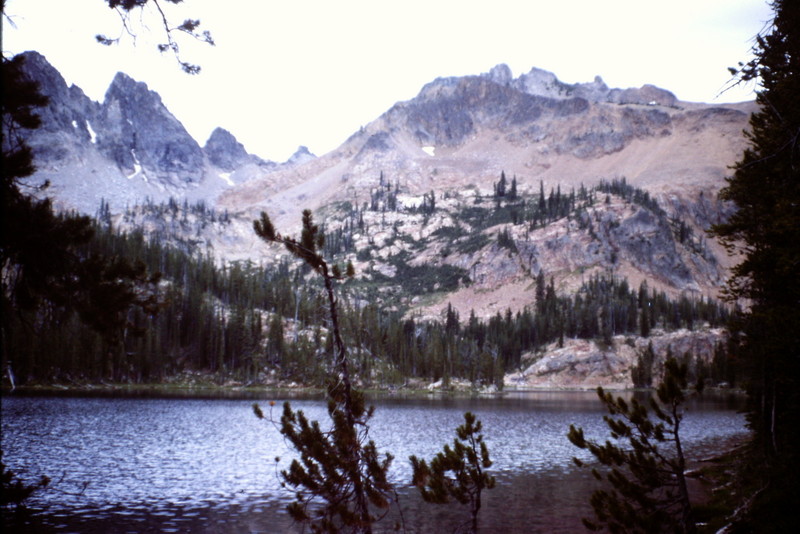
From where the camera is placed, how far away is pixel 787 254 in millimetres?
13500

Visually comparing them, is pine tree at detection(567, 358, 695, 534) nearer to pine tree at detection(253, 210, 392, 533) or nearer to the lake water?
pine tree at detection(253, 210, 392, 533)

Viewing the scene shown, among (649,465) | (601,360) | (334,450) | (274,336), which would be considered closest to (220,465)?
(334,450)

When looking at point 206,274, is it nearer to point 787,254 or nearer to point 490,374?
point 490,374

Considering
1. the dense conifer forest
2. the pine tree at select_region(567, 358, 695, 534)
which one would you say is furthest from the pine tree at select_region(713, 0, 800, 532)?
the dense conifer forest

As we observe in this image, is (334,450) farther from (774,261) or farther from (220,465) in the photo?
(220,465)

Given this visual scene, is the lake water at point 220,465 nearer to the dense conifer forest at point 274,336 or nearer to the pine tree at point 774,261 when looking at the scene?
the pine tree at point 774,261

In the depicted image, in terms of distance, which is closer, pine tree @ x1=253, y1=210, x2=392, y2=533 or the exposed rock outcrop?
pine tree @ x1=253, y1=210, x2=392, y2=533

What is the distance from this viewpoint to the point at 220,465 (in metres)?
34.6

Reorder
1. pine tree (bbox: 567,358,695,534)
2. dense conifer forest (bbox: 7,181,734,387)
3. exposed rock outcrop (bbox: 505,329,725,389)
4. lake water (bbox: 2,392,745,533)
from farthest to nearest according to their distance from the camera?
exposed rock outcrop (bbox: 505,329,725,389)
dense conifer forest (bbox: 7,181,734,387)
lake water (bbox: 2,392,745,533)
pine tree (bbox: 567,358,695,534)

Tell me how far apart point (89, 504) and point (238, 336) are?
11194cm

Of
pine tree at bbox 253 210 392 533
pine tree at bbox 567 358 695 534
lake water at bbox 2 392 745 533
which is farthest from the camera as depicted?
lake water at bbox 2 392 745 533

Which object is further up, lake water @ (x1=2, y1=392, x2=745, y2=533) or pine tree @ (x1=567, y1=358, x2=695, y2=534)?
pine tree @ (x1=567, y1=358, x2=695, y2=534)

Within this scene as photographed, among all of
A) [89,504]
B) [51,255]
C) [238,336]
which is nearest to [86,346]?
[238,336]

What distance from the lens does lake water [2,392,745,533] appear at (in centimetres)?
2239
